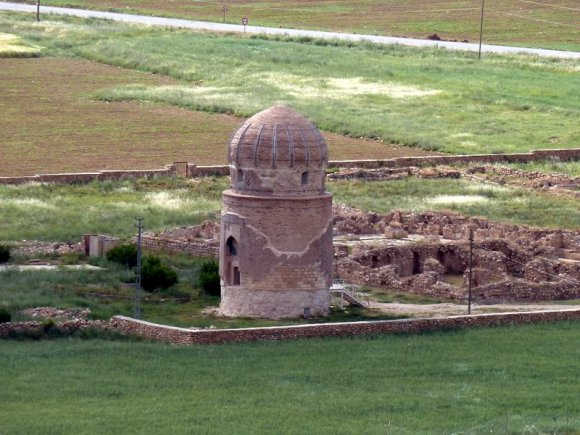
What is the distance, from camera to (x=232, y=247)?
5066 cm

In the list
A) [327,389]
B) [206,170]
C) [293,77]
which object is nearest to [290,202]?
[327,389]

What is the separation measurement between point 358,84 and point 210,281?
47.0 meters

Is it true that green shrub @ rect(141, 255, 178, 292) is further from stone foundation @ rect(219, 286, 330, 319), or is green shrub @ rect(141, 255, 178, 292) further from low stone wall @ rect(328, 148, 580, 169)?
low stone wall @ rect(328, 148, 580, 169)

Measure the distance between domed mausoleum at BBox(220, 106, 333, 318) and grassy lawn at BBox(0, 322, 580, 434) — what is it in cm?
390

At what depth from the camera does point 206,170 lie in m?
73.4

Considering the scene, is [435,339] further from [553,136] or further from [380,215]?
[553,136]

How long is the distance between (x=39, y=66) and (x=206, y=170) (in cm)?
3083

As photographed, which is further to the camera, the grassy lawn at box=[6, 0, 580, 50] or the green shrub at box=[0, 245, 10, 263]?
the grassy lawn at box=[6, 0, 580, 50]

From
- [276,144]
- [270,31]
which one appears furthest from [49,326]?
[270,31]

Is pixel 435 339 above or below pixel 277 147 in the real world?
below

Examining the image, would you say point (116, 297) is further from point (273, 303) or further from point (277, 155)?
point (277, 155)

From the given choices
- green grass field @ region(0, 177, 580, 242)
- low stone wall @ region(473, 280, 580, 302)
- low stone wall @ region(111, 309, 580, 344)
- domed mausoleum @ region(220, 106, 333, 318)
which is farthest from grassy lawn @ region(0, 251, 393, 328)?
green grass field @ region(0, 177, 580, 242)

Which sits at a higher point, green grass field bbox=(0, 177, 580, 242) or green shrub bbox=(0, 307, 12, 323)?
green shrub bbox=(0, 307, 12, 323)

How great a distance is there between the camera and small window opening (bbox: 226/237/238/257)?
50469 millimetres
